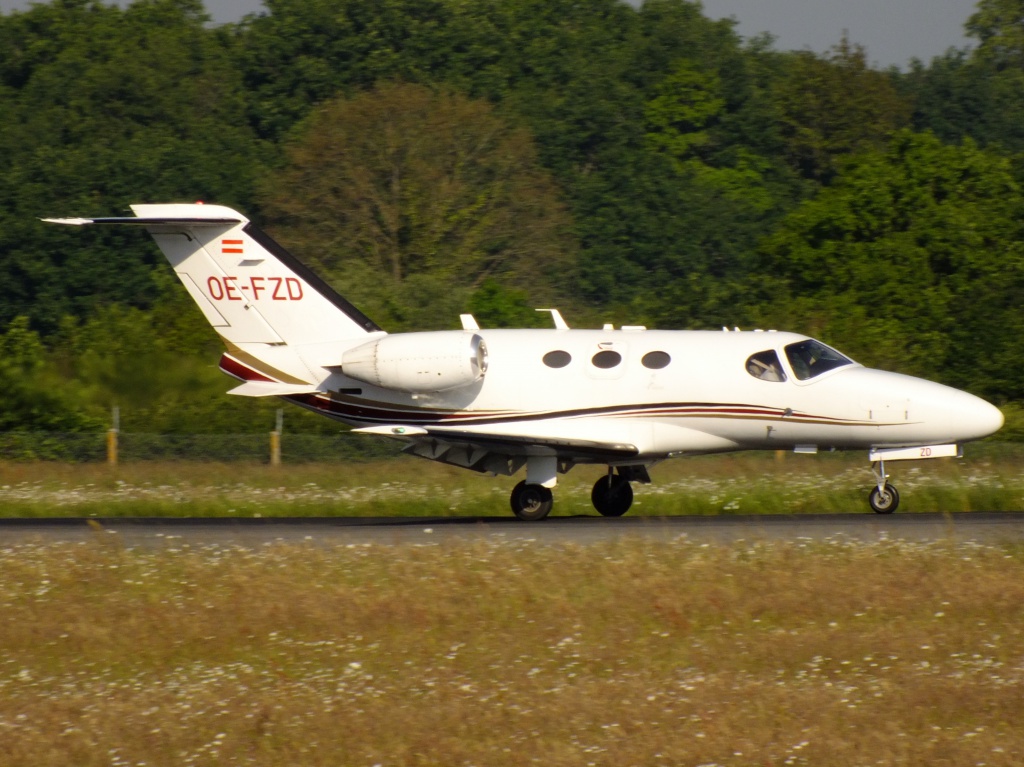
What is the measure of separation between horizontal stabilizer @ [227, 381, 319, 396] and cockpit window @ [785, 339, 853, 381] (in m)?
6.21

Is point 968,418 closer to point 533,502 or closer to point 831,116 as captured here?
point 533,502

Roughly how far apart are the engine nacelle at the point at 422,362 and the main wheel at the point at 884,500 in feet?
17.0

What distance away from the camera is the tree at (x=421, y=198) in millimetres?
48906

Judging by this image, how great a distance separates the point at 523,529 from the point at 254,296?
5356mm

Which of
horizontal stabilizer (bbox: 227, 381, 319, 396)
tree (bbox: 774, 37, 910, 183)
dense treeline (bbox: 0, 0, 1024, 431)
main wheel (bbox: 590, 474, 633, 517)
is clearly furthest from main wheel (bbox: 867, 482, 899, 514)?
tree (bbox: 774, 37, 910, 183)

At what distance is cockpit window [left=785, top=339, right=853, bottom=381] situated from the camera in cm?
1916

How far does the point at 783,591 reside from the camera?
1294cm

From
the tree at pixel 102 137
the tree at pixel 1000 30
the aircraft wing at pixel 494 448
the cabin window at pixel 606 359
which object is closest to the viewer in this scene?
the aircraft wing at pixel 494 448

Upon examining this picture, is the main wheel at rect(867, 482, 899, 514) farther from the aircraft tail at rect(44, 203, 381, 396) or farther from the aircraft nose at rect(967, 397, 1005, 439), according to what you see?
the aircraft tail at rect(44, 203, 381, 396)

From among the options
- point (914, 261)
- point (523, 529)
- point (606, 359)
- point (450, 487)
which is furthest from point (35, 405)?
point (914, 261)

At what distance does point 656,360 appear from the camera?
63.2ft

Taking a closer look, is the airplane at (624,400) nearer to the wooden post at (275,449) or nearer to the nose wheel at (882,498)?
the nose wheel at (882,498)

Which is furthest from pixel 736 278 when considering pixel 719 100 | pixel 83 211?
pixel 83 211

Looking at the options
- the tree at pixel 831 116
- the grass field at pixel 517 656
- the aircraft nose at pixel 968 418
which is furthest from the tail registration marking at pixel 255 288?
the tree at pixel 831 116
